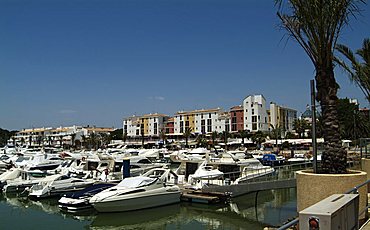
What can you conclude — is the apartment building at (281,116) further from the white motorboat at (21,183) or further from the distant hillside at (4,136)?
the distant hillside at (4,136)

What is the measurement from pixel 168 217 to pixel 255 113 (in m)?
108

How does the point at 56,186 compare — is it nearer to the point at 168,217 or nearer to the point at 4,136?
the point at 168,217

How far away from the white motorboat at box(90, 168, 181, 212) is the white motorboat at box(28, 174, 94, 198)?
7.44 meters

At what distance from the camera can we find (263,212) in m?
24.6

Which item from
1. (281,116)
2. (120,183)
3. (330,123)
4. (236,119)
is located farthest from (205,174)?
(281,116)

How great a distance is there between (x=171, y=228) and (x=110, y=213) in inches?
178

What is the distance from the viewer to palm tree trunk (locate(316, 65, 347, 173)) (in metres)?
11.7

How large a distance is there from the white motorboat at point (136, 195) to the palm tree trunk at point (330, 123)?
15.0 meters

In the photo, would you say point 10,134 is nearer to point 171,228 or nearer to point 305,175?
point 171,228

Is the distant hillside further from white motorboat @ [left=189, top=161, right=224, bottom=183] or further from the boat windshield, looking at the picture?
the boat windshield

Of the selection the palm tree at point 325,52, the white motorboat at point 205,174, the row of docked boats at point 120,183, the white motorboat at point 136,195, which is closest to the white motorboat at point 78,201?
the row of docked boats at point 120,183

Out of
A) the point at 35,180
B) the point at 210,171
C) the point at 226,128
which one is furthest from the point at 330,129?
the point at 226,128

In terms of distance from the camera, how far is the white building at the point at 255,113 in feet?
424

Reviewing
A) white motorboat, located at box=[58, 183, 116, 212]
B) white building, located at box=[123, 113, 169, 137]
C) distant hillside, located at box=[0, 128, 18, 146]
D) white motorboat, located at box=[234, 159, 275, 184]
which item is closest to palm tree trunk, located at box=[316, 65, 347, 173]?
white motorboat, located at box=[234, 159, 275, 184]
